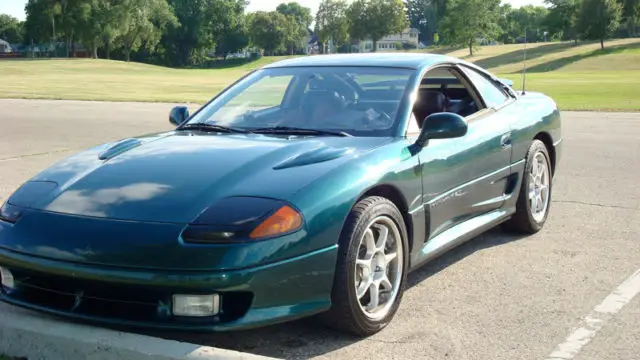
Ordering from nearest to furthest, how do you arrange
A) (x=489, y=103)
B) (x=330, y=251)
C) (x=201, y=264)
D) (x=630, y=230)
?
(x=201, y=264) → (x=330, y=251) → (x=489, y=103) → (x=630, y=230)

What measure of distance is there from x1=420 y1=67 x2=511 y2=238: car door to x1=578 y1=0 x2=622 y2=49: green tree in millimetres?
89473

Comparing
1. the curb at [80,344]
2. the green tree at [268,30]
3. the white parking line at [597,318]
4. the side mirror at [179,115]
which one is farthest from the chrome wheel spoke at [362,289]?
the green tree at [268,30]

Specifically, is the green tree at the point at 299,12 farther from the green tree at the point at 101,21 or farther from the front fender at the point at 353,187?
the front fender at the point at 353,187

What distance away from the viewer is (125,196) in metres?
3.43

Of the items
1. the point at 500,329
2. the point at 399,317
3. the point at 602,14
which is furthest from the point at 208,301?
the point at 602,14

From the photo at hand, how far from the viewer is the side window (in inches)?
210

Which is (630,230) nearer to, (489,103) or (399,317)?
(489,103)

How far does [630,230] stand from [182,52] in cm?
11580

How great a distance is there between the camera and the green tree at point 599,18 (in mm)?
89312

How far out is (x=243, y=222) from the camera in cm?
316

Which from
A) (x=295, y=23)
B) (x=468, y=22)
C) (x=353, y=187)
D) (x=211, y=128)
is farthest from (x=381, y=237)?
(x=295, y=23)

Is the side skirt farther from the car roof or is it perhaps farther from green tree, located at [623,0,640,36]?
green tree, located at [623,0,640,36]

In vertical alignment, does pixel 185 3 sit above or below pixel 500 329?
above

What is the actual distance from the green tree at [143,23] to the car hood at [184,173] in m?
88.1
